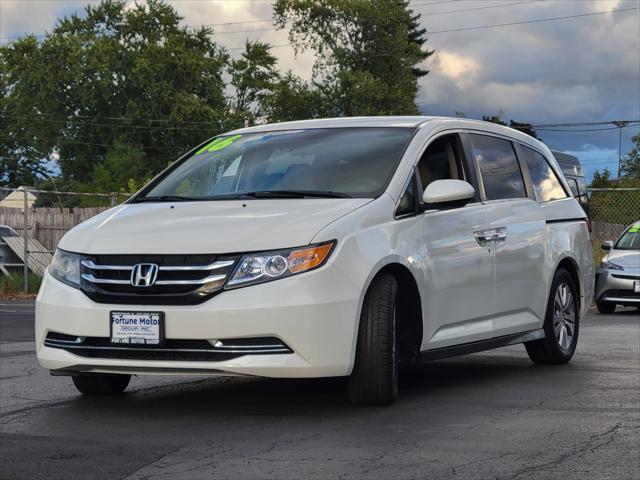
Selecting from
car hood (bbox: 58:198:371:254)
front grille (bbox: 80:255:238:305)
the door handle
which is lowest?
front grille (bbox: 80:255:238:305)

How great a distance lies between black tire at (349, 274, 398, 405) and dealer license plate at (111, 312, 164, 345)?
1130 mm

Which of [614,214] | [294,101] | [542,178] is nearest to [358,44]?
[294,101]

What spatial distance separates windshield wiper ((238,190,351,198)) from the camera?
733cm

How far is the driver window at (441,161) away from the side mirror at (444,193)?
20cm

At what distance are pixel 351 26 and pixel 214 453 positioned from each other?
73.5 metres

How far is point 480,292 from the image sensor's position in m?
8.25

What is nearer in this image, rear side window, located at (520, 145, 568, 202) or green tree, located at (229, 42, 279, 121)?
Result: rear side window, located at (520, 145, 568, 202)

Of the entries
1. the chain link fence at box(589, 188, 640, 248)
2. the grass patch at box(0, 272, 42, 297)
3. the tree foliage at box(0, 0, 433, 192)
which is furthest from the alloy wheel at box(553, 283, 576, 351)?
the tree foliage at box(0, 0, 433, 192)

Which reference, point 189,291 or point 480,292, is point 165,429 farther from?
point 480,292

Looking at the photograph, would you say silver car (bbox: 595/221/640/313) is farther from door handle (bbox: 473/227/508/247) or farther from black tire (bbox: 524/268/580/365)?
door handle (bbox: 473/227/508/247)

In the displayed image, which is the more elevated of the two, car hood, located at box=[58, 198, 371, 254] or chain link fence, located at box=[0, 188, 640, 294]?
car hood, located at box=[58, 198, 371, 254]

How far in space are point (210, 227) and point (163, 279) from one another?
1.35ft

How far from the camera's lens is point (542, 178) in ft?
32.7

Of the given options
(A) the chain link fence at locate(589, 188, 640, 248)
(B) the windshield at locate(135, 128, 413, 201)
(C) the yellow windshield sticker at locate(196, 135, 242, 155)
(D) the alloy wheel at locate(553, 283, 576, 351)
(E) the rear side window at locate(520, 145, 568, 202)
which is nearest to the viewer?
(B) the windshield at locate(135, 128, 413, 201)
